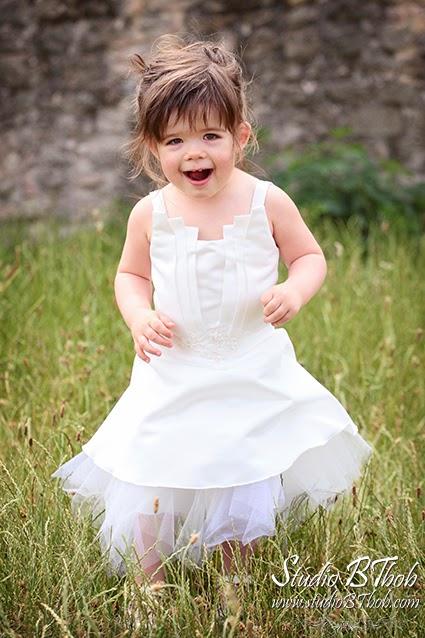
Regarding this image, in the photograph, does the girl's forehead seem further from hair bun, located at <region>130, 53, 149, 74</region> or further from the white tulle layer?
the white tulle layer

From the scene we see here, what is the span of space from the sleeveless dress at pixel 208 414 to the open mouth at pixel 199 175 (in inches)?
4.4

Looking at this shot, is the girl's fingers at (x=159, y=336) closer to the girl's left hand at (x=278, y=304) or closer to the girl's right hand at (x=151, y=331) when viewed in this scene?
the girl's right hand at (x=151, y=331)

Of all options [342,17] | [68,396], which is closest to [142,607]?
[68,396]

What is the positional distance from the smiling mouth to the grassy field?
0.77 metres

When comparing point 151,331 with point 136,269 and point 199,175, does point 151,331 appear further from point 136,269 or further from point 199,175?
point 199,175

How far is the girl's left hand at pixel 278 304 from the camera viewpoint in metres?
1.97

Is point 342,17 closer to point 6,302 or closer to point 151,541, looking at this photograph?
point 6,302

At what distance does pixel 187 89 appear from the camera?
194cm

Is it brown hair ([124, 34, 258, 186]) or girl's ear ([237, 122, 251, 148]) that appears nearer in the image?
brown hair ([124, 34, 258, 186])

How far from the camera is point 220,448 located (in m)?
1.98

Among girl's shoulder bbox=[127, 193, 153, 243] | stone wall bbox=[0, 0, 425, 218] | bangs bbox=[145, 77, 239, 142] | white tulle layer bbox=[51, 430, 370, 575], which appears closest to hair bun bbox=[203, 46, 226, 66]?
bangs bbox=[145, 77, 239, 142]

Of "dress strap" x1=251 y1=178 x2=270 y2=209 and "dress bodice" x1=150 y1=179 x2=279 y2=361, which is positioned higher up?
"dress strap" x1=251 y1=178 x2=270 y2=209

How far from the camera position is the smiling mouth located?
6.58 ft

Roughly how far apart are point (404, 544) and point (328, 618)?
32 centimetres
